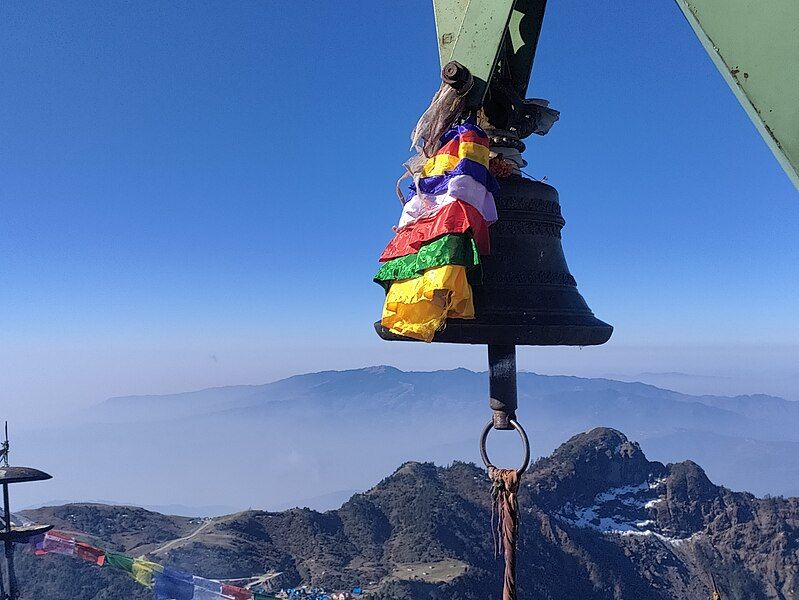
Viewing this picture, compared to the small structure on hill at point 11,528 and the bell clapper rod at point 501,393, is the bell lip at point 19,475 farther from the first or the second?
the bell clapper rod at point 501,393

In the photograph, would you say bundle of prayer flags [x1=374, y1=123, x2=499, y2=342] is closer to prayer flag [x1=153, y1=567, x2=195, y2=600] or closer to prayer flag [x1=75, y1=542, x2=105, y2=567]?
prayer flag [x1=153, y1=567, x2=195, y2=600]

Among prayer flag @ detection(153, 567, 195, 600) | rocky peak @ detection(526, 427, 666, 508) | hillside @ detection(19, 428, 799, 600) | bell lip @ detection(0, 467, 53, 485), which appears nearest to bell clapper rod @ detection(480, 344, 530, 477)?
bell lip @ detection(0, 467, 53, 485)

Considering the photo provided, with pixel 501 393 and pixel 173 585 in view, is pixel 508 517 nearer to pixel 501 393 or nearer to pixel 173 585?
pixel 501 393

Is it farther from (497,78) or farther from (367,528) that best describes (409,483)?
(497,78)

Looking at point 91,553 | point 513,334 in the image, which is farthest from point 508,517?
point 91,553

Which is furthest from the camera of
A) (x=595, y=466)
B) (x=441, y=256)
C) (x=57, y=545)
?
(x=595, y=466)

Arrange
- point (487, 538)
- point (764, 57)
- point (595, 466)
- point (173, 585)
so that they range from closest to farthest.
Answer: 1. point (764, 57)
2. point (173, 585)
3. point (487, 538)
4. point (595, 466)
